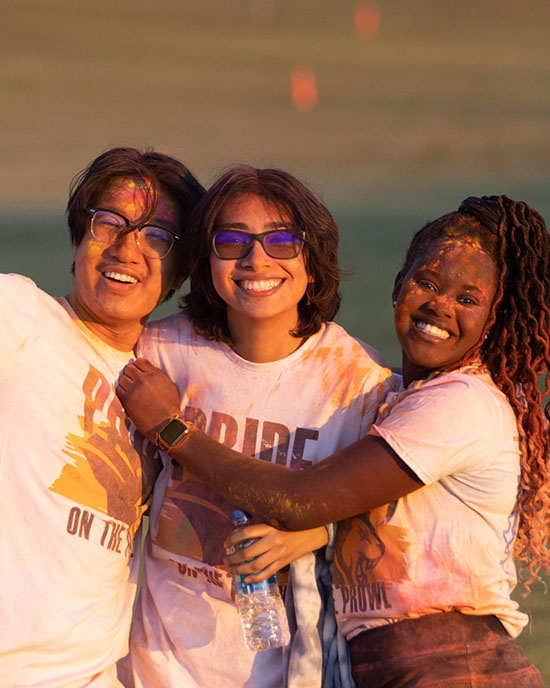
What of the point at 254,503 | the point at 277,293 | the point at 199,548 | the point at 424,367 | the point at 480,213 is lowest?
the point at 199,548

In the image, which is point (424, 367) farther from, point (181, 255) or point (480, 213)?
point (181, 255)

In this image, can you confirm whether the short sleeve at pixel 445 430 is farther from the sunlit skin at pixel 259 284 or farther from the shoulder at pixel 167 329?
the shoulder at pixel 167 329

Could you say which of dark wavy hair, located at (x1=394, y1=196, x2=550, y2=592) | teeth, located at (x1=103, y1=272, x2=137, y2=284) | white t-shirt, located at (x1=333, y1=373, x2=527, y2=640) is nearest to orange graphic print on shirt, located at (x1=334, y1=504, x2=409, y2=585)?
white t-shirt, located at (x1=333, y1=373, x2=527, y2=640)

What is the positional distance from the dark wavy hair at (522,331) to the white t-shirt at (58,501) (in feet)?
4.03

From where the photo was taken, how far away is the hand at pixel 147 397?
2711 mm

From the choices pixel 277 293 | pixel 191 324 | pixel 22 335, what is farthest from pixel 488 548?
pixel 22 335

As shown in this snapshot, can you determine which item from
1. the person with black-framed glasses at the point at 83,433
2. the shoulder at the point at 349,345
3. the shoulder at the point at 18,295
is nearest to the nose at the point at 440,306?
the shoulder at the point at 349,345

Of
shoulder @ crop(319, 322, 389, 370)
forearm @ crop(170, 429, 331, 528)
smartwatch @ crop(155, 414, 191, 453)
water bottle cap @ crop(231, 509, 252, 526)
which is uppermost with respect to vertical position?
shoulder @ crop(319, 322, 389, 370)

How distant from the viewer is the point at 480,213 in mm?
2709

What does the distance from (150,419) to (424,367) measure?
3.17 ft

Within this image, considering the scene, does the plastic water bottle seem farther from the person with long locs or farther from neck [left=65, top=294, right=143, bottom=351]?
neck [left=65, top=294, right=143, bottom=351]

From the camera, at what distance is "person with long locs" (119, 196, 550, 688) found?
243 cm

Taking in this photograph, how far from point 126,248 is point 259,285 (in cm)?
48

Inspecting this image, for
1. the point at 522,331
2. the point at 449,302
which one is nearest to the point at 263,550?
the point at 449,302
